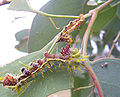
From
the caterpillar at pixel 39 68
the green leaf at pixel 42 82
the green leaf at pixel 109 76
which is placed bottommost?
the green leaf at pixel 109 76

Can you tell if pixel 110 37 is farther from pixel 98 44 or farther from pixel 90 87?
pixel 90 87

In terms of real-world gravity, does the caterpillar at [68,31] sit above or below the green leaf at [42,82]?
above

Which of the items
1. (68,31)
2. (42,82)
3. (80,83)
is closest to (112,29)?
(80,83)

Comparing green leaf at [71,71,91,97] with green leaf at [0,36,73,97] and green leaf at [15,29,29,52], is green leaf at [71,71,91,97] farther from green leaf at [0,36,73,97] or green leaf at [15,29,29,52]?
green leaf at [15,29,29,52]

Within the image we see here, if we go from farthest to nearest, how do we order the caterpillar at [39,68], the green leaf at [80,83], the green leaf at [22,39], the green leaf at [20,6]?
the green leaf at [22,39], the green leaf at [80,83], the green leaf at [20,6], the caterpillar at [39,68]

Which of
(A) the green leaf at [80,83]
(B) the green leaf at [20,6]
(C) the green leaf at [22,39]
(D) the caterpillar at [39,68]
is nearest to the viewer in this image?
(D) the caterpillar at [39,68]

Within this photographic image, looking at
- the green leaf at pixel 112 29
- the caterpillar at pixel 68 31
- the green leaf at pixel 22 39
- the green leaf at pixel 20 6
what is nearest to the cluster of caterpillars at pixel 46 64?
Answer: the caterpillar at pixel 68 31

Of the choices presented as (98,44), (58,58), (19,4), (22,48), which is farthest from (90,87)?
(98,44)

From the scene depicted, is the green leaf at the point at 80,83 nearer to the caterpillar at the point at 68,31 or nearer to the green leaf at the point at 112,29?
the caterpillar at the point at 68,31
